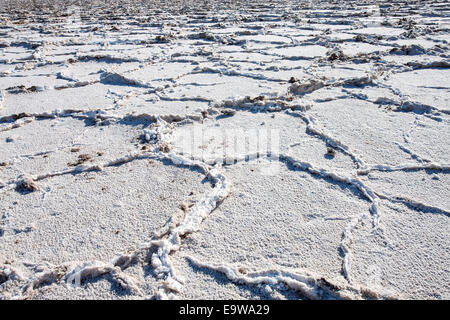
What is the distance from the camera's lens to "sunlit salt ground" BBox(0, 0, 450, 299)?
1384 mm

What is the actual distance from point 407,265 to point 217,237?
815mm

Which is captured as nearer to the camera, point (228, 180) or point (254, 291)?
point (254, 291)

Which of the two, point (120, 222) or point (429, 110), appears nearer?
point (120, 222)

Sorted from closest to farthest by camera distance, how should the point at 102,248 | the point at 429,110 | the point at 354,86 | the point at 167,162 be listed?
the point at 102,248, the point at 167,162, the point at 429,110, the point at 354,86

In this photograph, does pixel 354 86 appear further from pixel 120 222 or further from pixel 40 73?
pixel 40 73

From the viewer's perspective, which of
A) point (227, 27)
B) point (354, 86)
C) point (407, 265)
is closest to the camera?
point (407, 265)

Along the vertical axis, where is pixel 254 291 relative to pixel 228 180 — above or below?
below

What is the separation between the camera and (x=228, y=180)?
1.96 m

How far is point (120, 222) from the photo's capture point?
167cm

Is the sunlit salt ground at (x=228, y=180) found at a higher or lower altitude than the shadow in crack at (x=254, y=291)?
higher

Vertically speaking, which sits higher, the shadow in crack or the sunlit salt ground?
the sunlit salt ground

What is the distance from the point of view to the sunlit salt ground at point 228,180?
1384mm
